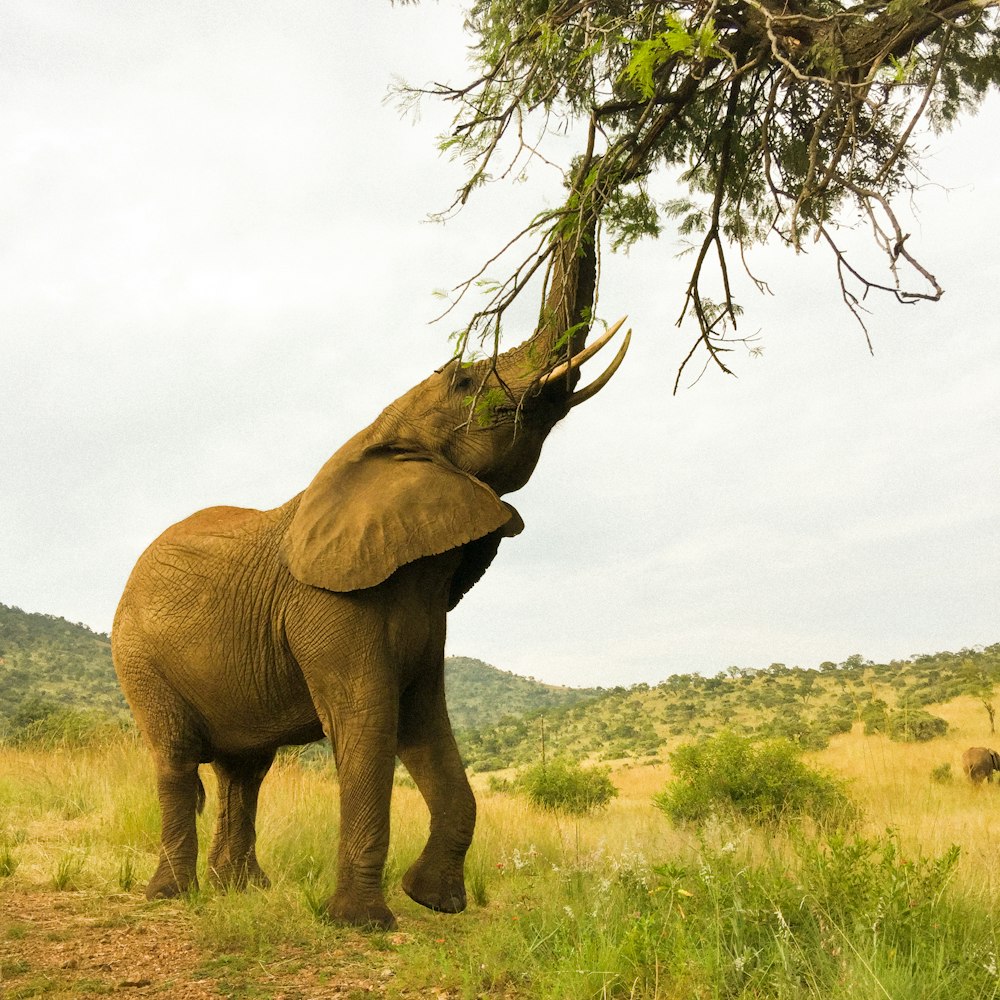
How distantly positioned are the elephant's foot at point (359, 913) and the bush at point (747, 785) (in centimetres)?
821

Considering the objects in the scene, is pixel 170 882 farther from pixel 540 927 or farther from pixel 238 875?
pixel 540 927

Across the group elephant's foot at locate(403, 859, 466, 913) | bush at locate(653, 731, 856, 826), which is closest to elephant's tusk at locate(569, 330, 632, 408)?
elephant's foot at locate(403, 859, 466, 913)

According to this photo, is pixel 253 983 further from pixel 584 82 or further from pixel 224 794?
pixel 584 82

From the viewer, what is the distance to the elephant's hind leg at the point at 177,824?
7.32 m

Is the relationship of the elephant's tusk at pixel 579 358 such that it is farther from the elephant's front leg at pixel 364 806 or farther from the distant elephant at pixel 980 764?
the distant elephant at pixel 980 764

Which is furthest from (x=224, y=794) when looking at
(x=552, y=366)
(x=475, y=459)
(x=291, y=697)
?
(x=552, y=366)

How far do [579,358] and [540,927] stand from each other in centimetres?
339

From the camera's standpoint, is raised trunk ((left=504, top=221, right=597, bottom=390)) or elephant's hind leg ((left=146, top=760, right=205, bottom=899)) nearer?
raised trunk ((left=504, top=221, right=597, bottom=390))

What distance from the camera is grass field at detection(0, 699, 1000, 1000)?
4.14 metres

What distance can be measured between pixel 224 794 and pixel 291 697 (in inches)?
54.9

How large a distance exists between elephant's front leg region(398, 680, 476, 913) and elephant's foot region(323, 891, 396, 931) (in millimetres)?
470

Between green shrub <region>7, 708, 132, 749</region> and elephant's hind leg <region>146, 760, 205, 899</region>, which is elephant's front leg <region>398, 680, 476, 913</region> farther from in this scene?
green shrub <region>7, 708, 132, 749</region>

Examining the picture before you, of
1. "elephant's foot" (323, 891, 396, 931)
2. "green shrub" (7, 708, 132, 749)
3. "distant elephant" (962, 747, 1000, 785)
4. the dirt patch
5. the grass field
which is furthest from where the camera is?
"distant elephant" (962, 747, 1000, 785)

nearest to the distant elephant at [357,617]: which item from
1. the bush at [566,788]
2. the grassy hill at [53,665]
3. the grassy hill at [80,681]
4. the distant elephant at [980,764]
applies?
the bush at [566,788]
